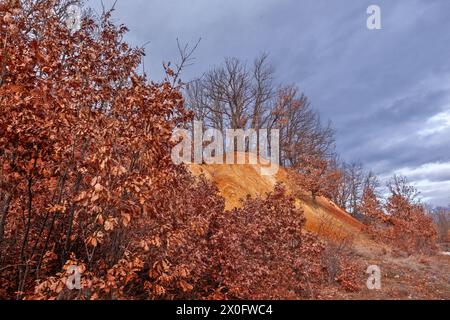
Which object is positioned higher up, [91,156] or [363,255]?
[91,156]

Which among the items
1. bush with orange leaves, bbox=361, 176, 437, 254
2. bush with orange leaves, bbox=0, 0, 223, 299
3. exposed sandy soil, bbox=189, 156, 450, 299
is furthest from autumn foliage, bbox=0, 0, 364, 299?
bush with orange leaves, bbox=361, 176, 437, 254

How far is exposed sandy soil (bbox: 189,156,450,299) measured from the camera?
42.1 feet

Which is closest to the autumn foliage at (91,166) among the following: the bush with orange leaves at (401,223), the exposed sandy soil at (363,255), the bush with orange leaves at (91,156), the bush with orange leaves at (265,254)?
the bush with orange leaves at (91,156)

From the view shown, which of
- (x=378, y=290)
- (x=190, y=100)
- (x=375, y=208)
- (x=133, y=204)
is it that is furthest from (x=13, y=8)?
(x=190, y=100)

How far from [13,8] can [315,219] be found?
2378 cm

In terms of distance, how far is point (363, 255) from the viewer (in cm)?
1950

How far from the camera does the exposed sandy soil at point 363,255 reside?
505 inches

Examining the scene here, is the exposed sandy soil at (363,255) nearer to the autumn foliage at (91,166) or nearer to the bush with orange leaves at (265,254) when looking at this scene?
the bush with orange leaves at (265,254)

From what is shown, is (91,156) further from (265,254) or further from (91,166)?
(265,254)

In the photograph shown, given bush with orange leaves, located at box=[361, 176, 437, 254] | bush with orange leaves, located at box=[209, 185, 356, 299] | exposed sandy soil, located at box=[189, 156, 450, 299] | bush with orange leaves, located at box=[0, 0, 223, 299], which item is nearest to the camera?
bush with orange leaves, located at box=[0, 0, 223, 299]

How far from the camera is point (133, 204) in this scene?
484 cm

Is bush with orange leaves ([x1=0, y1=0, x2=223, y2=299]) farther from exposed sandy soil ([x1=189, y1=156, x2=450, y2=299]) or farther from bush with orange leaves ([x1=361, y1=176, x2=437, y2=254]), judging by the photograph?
bush with orange leaves ([x1=361, y1=176, x2=437, y2=254])

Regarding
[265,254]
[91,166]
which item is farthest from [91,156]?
[265,254]
